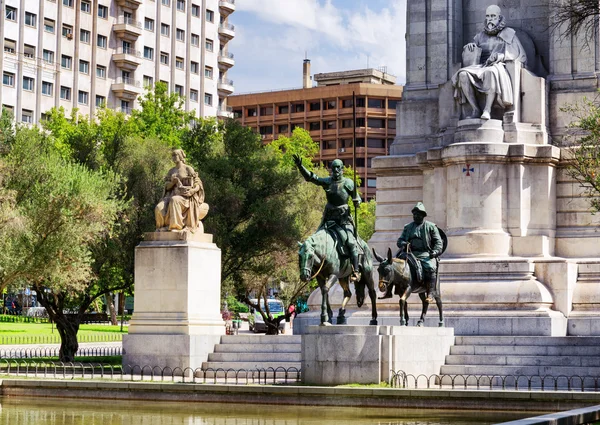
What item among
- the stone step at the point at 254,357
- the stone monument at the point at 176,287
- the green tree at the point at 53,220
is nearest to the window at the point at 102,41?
the green tree at the point at 53,220

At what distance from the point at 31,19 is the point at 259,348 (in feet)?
253

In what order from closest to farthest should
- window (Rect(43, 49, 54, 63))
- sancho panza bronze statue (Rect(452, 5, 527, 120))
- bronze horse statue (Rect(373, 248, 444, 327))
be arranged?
bronze horse statue (Rect(373, 248, 444, 327)) → sancho panza bronze statue (Rect(452, 5, 527, 120)) → window (Rect(43, 49, 54, 63))

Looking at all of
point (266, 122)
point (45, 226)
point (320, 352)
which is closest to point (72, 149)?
point (45, 226)

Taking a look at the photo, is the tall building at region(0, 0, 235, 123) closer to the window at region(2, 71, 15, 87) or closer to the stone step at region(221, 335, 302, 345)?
the window at region(2, 71, 15, 87)

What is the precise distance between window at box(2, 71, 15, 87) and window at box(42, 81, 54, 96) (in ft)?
12.5

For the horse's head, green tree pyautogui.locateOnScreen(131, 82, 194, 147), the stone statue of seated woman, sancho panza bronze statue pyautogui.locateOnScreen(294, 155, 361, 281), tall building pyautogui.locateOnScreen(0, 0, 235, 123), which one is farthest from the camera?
tall building pyautogui.locateOnScreen(0, 0, 235, 123)

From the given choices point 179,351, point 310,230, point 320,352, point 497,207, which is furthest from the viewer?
point 310,230

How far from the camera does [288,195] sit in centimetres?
5038

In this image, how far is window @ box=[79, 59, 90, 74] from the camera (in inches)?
4215

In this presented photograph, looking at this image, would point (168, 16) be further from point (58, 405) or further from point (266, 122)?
point (58, 405)

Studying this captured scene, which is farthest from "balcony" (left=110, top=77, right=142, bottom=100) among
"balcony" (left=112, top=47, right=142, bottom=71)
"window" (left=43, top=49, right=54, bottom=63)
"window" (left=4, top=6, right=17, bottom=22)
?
"window" (left=4, top=6, right=17, bottom=22)

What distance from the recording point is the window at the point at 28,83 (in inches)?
3962

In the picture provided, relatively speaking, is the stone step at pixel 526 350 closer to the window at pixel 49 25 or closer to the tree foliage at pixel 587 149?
the tree foliage at pixel 587 149

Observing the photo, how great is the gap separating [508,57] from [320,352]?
12836 mm
